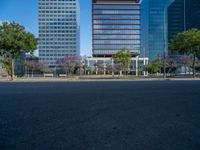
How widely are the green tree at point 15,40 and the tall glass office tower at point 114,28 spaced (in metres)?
86.7

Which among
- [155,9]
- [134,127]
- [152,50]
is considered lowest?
[134,127]

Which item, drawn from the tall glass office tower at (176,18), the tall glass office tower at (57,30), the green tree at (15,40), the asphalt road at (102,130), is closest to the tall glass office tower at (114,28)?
the tall glass office tower at (176,18)

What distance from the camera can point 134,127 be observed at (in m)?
6.37

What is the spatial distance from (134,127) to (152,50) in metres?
153

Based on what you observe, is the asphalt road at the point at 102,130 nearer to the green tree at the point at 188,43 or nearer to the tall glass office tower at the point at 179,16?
the green tree at the point at 188,43

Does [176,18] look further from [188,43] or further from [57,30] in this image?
[188,43]

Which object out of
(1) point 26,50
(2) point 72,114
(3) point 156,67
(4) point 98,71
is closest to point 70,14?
(4) point 98,71

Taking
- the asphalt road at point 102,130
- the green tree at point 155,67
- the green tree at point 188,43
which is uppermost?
the green tree at point 188,43

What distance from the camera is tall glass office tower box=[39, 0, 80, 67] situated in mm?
159375

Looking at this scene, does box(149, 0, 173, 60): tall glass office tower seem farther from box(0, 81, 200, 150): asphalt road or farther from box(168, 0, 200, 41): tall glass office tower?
box(0, 81, 200, 150): asphalt road

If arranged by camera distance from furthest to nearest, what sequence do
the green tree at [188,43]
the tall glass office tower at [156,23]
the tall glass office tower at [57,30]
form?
the tall glass office tower at [57,30] < the tall glass office tower at [156,23] < the green tree at [188,43]

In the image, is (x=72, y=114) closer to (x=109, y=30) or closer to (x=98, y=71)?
(x=98, y=71)

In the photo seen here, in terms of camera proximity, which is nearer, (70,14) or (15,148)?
(15,148)

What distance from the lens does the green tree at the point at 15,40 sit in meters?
37.6
